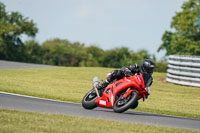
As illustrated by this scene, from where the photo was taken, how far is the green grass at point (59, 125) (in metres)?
7.48

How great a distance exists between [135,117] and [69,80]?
1108 cm

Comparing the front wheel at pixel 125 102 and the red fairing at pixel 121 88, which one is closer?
the front wheel at pixel 125 102

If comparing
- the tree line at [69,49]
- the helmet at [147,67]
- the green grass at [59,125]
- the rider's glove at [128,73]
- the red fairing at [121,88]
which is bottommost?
the green grass at [59,125]

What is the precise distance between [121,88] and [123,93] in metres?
0.17

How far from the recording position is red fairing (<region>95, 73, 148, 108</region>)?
10.0 meters

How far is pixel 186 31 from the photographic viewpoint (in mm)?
47688

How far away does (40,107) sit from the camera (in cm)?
1076

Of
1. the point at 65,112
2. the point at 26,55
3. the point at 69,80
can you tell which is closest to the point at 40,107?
the point at 65,112

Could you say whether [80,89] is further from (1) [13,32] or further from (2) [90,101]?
(1) [13,32]

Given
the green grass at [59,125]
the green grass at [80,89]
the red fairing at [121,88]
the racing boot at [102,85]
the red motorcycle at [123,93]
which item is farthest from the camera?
the green grass at [80,89]

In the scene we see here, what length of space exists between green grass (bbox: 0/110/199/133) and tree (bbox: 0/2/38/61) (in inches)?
1205

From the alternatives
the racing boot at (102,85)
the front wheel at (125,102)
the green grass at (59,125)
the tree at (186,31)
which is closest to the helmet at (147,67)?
the front wheel at (125,102)

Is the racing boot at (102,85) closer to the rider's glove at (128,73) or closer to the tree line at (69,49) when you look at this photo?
the rider's glove at (128,73)

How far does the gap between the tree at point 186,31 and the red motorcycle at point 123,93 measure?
35032mm
